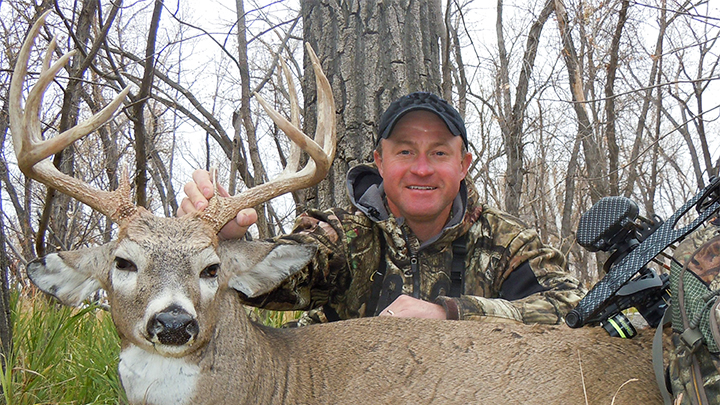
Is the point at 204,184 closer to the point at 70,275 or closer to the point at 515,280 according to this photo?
the point at 70,275

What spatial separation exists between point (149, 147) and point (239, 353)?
786 centimetres

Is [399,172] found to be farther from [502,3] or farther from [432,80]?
[502,3]

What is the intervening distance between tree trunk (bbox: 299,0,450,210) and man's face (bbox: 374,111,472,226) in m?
0.46

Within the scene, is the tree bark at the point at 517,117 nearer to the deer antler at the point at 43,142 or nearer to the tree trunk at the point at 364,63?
the tree trunk at the point at 364,63

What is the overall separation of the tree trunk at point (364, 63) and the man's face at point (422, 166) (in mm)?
463

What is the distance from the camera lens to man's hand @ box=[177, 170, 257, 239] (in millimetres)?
3627

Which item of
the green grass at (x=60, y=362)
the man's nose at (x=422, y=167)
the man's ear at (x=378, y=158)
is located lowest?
the green grass at (x=60, y=362)

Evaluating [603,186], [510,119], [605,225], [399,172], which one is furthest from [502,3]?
Answer: [605,225]

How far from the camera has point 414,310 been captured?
3701 millimetres

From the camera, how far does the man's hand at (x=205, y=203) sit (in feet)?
11.9

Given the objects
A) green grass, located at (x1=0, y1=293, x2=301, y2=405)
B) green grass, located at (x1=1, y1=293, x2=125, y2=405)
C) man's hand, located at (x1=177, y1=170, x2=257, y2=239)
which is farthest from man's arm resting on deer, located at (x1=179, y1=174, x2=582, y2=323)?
green grass, located at (x1=1, y1=293, x2=125, y2=405)

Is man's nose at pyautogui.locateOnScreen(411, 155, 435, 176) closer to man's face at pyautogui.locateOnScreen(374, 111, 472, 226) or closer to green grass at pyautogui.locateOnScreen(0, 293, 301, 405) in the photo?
man's face at pyautogui.locateOnScreen(374, 111, 472, 226)

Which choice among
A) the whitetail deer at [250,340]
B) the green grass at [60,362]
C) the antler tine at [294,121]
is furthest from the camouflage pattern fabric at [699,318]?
the green grass at [60,362]

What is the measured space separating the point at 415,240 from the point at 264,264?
4.59ft
